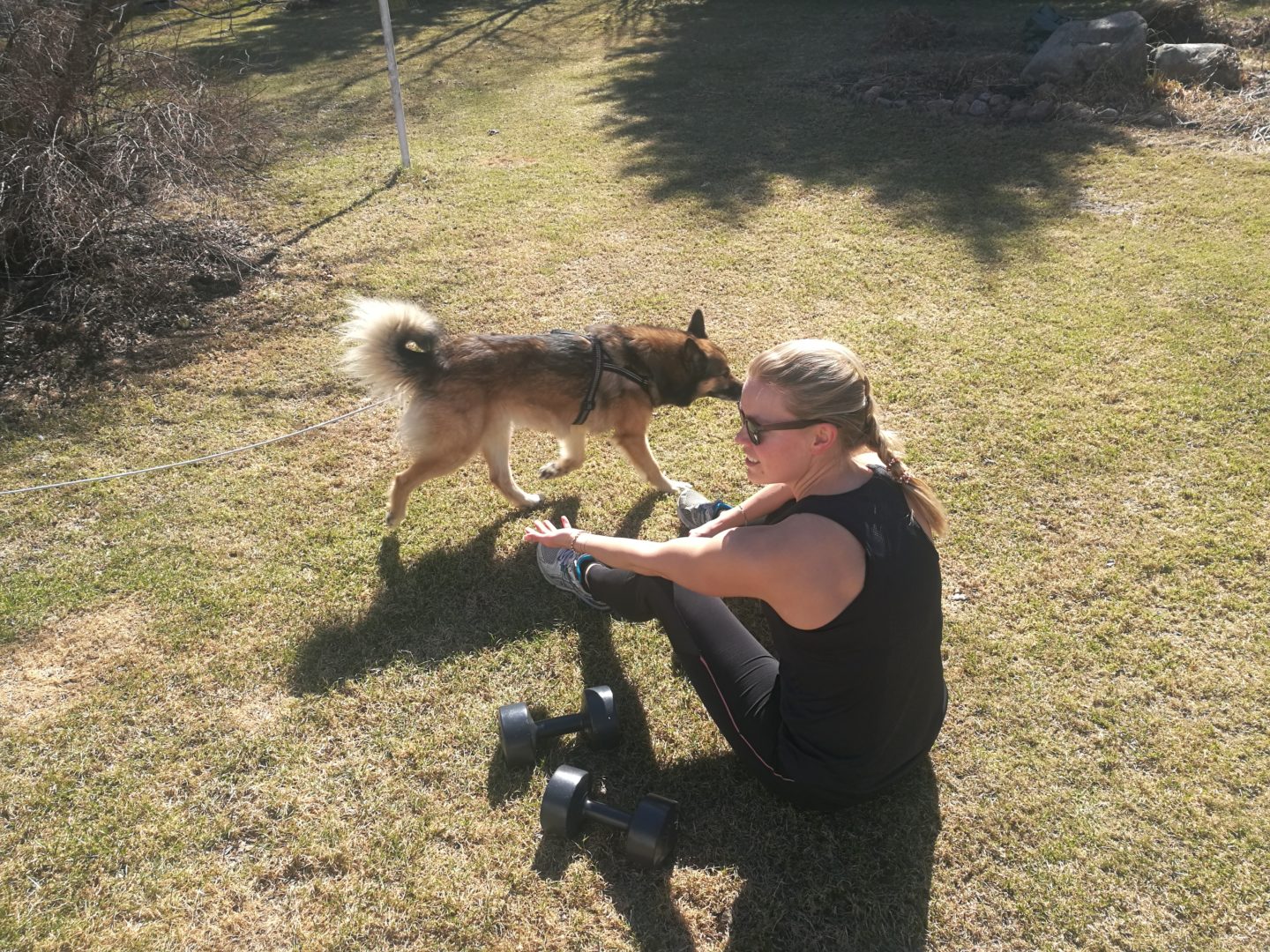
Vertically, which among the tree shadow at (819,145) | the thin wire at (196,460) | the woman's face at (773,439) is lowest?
the thin wire at (196,460)

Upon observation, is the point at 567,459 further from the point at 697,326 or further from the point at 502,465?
the point at 697,326

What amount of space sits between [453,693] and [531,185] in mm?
6853

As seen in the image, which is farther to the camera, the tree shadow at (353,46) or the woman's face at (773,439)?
the tree shadow at (353,46)

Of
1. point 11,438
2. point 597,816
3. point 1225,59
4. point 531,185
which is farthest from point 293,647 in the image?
point 1225,59

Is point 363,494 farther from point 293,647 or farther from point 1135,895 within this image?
point 1135,895

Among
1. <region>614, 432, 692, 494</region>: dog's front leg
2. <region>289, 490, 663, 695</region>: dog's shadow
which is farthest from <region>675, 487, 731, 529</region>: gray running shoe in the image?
<region>289, 490, 663, 695</region>: dog's shadow

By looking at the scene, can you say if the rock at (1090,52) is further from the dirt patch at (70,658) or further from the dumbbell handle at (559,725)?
the dirt patch at (70,658)

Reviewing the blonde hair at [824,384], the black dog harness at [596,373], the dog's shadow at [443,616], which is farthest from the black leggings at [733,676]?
the black dog harness at [596,373]

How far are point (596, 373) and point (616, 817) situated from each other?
2297 millimetres

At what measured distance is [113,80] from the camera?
6301 millimetres

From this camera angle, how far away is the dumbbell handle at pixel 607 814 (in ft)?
8.57

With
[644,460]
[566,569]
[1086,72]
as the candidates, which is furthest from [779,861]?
[1086,72]

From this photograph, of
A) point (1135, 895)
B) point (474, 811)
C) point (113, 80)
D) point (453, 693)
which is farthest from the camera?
point (113, 80)

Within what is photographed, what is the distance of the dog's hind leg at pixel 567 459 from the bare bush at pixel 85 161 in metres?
3.73
